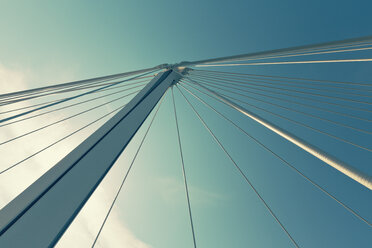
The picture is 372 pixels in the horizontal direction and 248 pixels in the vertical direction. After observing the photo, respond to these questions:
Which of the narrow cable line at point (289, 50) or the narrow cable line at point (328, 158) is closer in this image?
the narrow cable line at point (328, 158)

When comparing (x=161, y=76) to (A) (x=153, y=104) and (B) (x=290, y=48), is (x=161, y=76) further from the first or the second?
(B) (x=290, y=48)

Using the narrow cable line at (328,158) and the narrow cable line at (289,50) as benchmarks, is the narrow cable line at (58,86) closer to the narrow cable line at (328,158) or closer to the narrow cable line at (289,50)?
the narrow cable line at (289,50)

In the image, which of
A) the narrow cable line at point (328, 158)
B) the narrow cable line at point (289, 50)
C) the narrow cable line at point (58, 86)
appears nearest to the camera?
the narrow cable line at point (328, 158)

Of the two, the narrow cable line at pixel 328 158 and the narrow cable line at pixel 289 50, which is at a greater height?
the narrow cable line at pixel 289 50

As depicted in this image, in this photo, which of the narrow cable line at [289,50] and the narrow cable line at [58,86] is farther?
the narrow cable line at [58,86]

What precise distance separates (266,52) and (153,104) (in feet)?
9.25

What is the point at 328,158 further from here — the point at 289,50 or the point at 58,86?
the point at 58,86

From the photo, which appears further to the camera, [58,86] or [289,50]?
[58,86]

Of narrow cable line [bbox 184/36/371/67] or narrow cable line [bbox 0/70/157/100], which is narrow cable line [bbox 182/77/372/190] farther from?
narrow cable line [bbox 0/70/157/100]

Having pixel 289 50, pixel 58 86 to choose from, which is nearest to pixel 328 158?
pixel 289 50

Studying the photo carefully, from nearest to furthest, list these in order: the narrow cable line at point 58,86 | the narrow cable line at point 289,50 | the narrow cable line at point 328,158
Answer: the narrow cable line at point 328,158 < the narrow cable line at point 289,50 < the narrow cable line at point 58,86

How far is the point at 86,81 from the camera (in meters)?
5.99

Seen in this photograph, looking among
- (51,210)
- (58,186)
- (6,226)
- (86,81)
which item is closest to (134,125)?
(58,186)

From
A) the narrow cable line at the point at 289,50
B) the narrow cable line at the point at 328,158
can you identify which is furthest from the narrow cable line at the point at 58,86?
the narrow cable line at the point at 328,158
